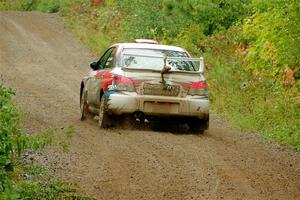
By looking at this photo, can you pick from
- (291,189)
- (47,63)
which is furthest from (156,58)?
(47,63)

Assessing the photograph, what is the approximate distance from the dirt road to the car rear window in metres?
1.25

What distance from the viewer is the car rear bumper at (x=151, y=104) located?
13320 mm

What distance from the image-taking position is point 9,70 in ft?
82.0

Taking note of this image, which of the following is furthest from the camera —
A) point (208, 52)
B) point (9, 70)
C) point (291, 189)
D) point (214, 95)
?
point (9, 70)

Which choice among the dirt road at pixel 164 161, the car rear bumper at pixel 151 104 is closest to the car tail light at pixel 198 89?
the car rear bumper at pixel 151 104

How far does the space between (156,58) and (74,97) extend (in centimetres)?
597

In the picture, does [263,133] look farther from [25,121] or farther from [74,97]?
[74,97]

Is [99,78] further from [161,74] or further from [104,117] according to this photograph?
[161,74]

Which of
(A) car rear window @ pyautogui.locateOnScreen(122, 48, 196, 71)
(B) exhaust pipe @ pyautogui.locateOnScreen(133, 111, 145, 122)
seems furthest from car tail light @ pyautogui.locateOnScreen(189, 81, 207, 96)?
(B) exhaust pipe @ pyautogui.locateOnScreen(133, 111, 145, 122)

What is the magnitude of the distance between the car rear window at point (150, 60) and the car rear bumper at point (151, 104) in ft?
2.20

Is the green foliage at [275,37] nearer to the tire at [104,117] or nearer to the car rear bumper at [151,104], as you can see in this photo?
the car rear bumper at [151,104]

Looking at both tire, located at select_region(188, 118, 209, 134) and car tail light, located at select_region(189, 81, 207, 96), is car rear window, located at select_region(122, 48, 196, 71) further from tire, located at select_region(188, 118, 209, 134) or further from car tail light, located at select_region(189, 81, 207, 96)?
tire, located at select_region(188, 118, 209, 134)

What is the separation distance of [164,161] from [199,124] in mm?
3329

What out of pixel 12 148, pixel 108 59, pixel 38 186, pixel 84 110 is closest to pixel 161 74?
pixel 108 59
